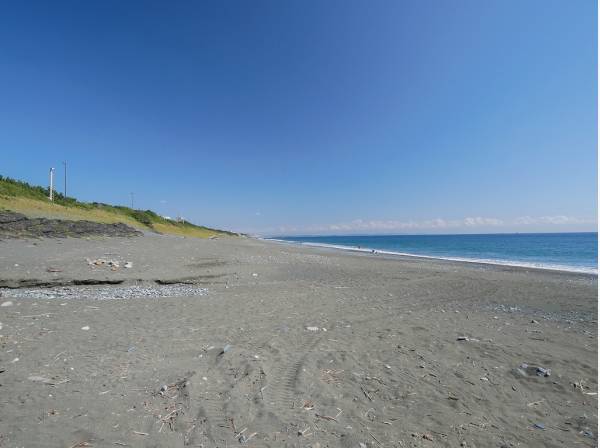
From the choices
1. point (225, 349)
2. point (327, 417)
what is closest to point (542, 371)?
point (327, 417)

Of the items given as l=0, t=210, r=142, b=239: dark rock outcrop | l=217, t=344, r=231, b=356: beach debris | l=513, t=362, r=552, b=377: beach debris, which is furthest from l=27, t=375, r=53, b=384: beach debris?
l=0, t=210, r=142, b=239: dark rock outcrop

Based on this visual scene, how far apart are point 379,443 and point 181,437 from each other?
2.15 m

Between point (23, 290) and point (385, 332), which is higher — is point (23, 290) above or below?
above

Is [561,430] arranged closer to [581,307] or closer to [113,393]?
[113,393]

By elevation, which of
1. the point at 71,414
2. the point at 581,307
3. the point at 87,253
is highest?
the point at 87,253

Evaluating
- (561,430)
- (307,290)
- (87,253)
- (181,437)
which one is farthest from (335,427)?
(87,253)

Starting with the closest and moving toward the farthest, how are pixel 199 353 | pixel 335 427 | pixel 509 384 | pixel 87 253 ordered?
pixel 335 427 < pixel 509 384 < pixel 199 353 < pixel 87 253

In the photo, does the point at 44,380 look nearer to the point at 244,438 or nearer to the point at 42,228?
the point at 244,438

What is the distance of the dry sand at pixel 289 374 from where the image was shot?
3.12 meters

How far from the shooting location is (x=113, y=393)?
3.69 metres

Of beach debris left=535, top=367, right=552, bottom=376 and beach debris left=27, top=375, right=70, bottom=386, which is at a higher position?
beach debris left=27, top=375, right=70, bottom=386

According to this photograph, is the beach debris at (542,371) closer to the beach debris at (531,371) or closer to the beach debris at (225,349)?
the beach debris at (531,371)

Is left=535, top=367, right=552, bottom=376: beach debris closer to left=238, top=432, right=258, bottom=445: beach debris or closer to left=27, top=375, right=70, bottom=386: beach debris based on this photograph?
left=238, top=432, right=258, bottom=445: beach debris

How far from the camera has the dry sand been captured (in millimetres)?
3115
